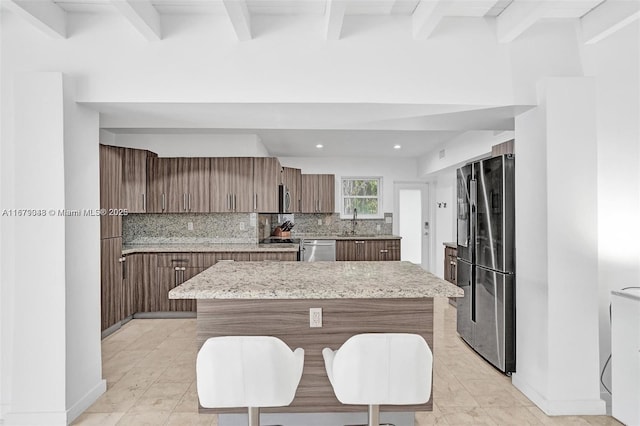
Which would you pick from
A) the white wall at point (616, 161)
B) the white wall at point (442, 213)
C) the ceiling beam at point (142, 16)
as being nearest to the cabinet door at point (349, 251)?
the white wall at point (442, 213)

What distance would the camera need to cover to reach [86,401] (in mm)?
2713

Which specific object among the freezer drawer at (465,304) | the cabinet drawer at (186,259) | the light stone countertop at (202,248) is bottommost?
the freezer drawer at (465,304)

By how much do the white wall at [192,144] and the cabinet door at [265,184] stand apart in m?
0.20

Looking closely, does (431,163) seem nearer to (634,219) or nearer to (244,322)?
(634,219)

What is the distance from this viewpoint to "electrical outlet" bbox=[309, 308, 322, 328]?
235 cm

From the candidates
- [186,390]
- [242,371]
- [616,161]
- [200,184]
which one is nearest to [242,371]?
[242,371]

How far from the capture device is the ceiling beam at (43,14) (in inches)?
91.1

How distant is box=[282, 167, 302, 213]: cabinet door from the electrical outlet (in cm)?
495

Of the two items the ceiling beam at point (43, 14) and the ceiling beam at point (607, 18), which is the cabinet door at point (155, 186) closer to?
the ceiling beam at point (43, 14)

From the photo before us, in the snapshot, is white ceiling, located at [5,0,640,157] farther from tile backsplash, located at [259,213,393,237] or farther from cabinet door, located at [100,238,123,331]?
tile backsplash, located at [259,213,393,237]

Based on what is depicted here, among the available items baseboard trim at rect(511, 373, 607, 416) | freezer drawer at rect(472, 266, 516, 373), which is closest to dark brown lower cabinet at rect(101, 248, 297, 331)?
freezer drawer at rect(472, 266, 516, 373)

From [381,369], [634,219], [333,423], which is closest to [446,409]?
[333,423]

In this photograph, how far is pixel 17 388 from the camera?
2.48 metres

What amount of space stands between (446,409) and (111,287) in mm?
3603
